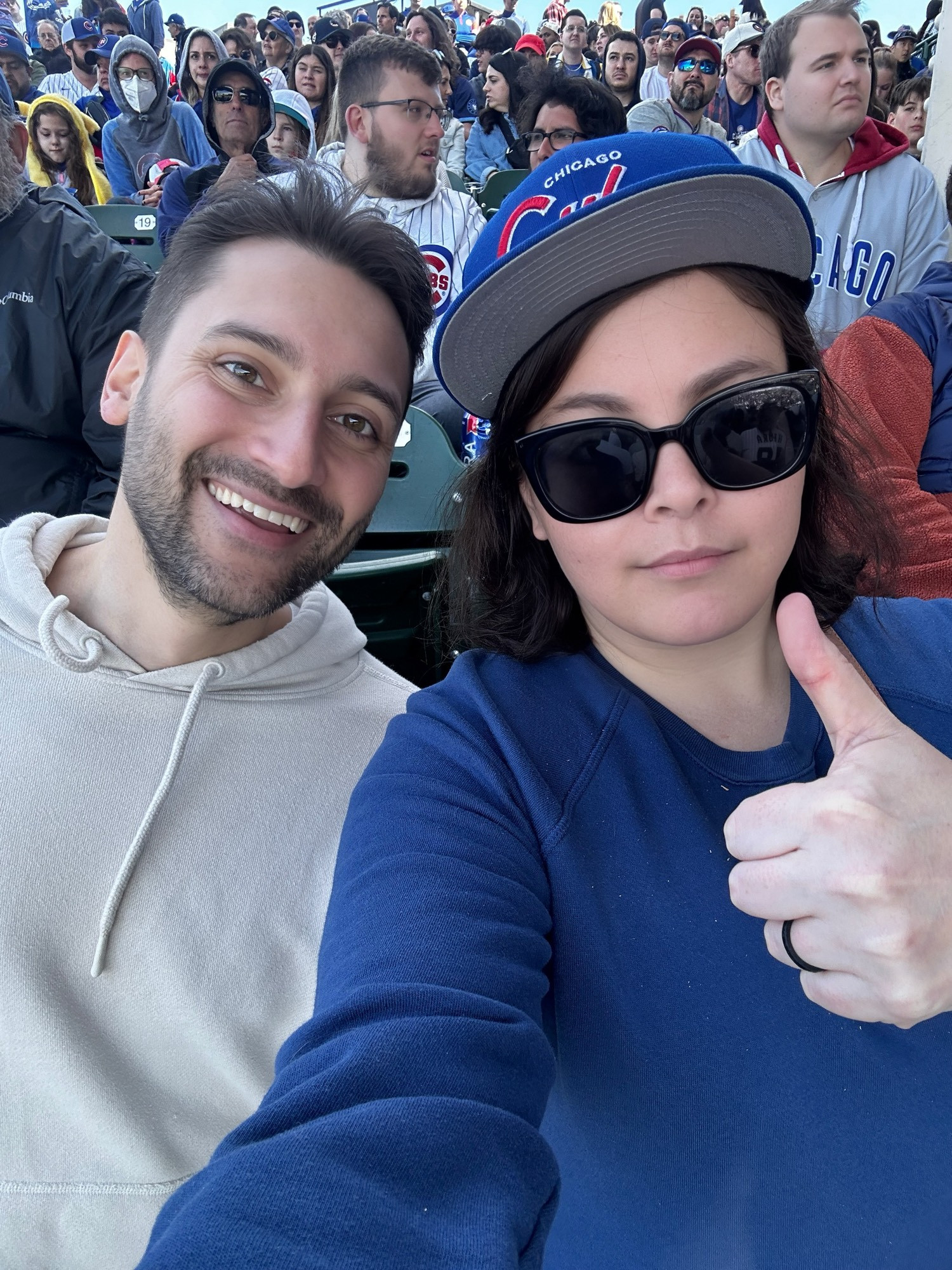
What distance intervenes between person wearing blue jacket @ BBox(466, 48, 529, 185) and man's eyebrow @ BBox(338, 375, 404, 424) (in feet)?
24.0

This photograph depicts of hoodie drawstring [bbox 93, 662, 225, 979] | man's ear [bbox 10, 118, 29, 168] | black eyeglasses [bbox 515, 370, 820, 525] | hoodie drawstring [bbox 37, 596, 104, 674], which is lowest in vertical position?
hoodie drawstring [bbox 93, 662, 225, 979]

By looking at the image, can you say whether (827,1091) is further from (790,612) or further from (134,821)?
(134,821)

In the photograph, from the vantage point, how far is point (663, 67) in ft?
30.2

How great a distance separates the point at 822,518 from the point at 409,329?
83cm

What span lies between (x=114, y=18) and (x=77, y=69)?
86 centimetres

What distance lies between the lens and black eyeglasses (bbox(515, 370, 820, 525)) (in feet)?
3.34

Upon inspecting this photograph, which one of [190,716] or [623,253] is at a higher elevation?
[623,253]

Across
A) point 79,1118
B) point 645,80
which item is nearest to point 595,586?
point 79,1118

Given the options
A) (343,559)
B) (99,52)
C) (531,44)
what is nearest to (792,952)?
(343,559)

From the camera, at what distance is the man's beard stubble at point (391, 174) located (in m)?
4.31

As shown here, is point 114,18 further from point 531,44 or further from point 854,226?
point 854,226

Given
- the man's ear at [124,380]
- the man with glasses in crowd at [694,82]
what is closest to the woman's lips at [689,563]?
the man's ear at [124,380]

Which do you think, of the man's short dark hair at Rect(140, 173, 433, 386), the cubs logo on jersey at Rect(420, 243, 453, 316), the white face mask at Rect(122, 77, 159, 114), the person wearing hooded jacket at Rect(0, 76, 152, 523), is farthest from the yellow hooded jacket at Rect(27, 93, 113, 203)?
the man's short dark hair at Rect(140, 173, 433, 386)

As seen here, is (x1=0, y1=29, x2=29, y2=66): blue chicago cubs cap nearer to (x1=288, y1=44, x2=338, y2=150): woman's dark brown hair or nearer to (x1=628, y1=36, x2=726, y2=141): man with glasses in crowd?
(x1=288, y1=44, x2=338, y2=150): woman's dark brown hair
